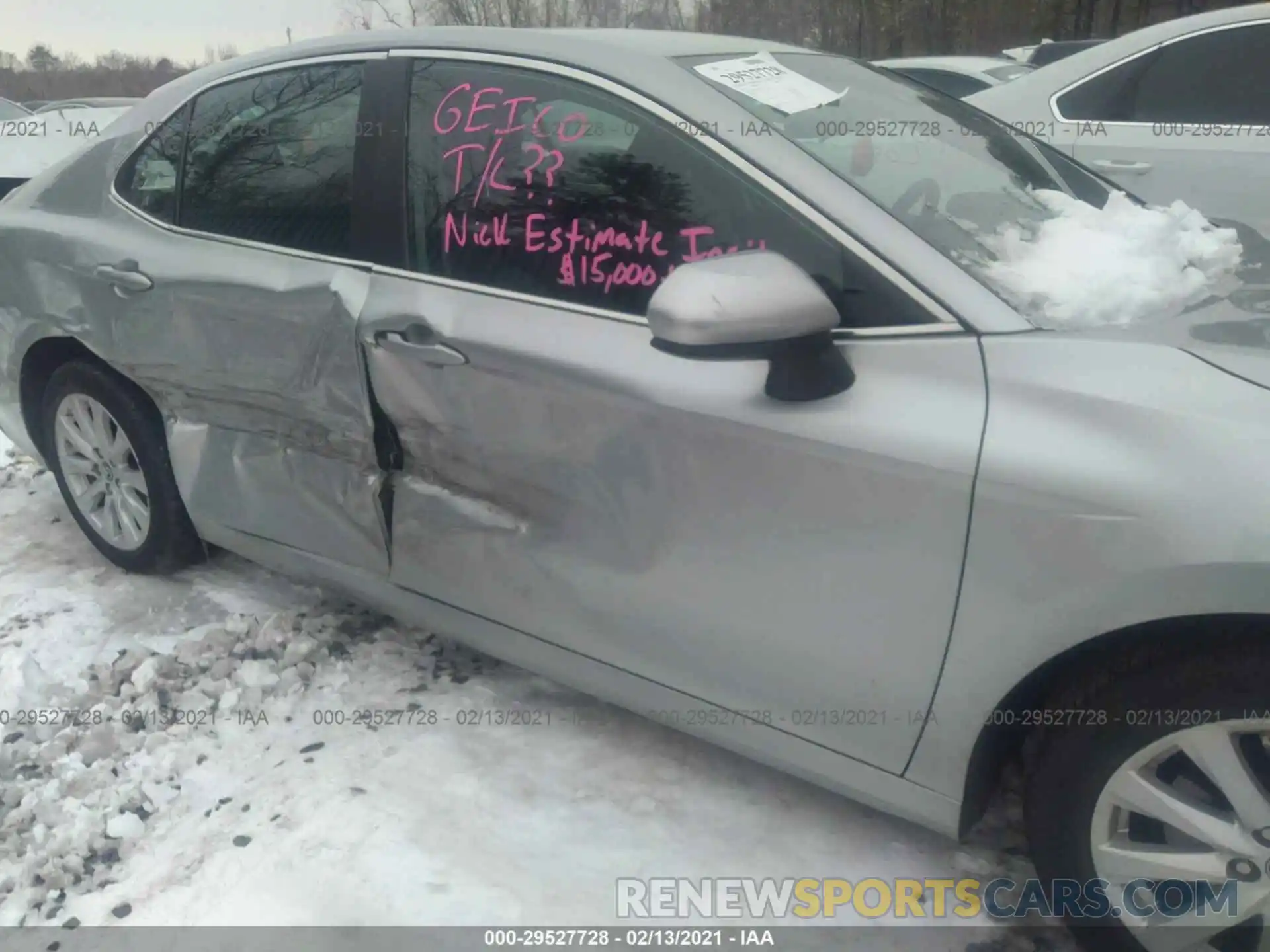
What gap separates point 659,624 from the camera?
6.64 ft

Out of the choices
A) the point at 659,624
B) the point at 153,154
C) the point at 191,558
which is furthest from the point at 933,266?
the point at 191,558

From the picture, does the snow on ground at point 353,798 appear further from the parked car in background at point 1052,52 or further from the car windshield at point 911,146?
the parked car in background at point 1052,52

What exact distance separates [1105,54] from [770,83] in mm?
2805

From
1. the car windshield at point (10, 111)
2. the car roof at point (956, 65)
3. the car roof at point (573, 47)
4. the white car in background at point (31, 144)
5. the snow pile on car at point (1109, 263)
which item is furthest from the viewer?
the car windshield at point (10, 111)

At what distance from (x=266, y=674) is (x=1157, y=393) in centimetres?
228

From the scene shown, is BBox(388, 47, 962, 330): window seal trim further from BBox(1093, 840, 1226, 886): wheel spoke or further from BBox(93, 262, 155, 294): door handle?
BBox(93, 262, 155, 294): door handle

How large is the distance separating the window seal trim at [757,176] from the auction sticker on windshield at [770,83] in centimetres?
18

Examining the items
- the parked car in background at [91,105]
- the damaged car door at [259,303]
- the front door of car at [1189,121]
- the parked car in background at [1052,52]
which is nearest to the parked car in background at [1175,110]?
the front door of car at [1189,121]

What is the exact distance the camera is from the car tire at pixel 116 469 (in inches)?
118

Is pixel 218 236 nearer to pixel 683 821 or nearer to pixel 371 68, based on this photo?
pixel 371 68

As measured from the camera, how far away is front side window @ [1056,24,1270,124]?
12.9ft

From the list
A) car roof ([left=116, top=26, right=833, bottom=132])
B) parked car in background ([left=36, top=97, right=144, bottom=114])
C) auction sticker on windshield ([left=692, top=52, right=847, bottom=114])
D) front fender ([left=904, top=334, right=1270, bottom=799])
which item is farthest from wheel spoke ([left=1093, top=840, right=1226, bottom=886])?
parked car in background ([left=36, top=97, right=144, bottom=114])

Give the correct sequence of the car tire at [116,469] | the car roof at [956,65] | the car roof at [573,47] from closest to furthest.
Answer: the car roof at [573,47]
the car tire at [116,469]
the car roof at [956,65]

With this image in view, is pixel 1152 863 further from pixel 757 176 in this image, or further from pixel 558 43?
pixel 558 43
